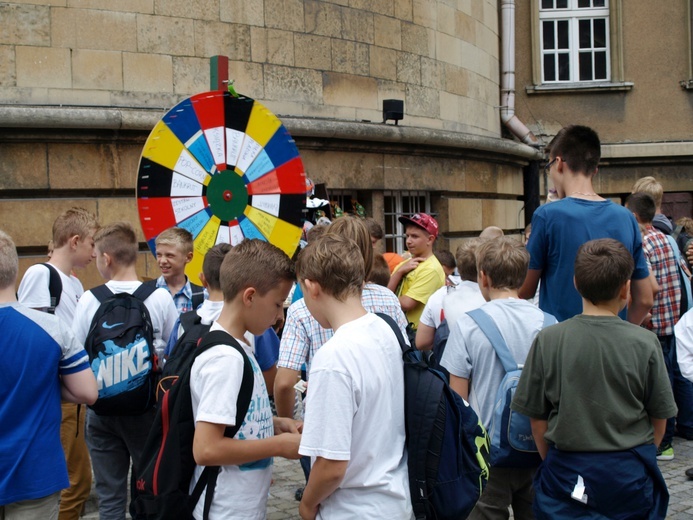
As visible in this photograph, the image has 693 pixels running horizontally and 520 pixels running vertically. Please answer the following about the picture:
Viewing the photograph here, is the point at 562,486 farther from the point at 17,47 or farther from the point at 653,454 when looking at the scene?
the point at 17,47

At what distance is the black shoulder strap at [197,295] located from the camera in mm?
4746

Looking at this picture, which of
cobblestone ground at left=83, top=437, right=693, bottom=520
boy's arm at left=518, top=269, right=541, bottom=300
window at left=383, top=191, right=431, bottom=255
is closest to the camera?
boy's arm at left=518, top=269, right=541, bottom=300

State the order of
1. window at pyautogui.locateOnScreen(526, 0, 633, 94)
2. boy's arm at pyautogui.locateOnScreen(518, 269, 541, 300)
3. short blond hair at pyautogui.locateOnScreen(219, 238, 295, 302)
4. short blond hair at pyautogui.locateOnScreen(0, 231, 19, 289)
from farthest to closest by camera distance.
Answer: window at pyautogui.locateOnScreen(526, 0, 633, 94), boy's arm at pyautogui.locateOnScreen(518, 269, 541, 300), short blond hair at pyautogui.locateOnScreen(0, 231, 19, 289), short blond hair at pyautogui.locateOnScreen(219, 238, 295, 302)

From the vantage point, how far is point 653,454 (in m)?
3.03

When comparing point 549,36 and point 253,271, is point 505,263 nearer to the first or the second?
point 253,271

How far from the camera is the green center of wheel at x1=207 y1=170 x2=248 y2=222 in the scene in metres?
4.68

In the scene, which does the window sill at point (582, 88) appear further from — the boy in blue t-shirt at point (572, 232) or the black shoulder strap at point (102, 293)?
the black shoulder strap at point (102, 293)

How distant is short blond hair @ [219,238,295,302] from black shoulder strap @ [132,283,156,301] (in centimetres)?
151

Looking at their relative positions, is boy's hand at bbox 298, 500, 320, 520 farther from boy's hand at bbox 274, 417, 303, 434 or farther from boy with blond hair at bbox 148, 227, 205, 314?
boy with blond hair at bbox 148, 227, 205, 314

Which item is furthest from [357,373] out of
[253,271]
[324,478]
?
[253,271]

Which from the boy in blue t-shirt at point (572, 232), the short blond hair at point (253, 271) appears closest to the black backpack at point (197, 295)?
the boy in blue t-shirt at point (572, 232)

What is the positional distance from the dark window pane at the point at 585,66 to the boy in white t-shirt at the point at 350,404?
13.2 metres

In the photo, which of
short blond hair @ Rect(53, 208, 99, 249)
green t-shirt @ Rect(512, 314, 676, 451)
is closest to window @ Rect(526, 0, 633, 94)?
short blond hair @ Rect(53, 208, 99, 249)

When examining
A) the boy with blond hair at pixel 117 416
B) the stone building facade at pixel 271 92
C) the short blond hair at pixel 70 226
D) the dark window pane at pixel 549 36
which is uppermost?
the dark window pane at pixel 549 36
